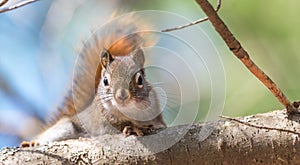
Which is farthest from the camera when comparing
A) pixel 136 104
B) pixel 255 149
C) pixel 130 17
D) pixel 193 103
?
pixel 130 17

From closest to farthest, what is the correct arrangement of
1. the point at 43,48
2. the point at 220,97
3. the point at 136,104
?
the point at 220,97
the point at 136,104
the point at 43,48

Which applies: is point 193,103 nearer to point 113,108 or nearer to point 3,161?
point 113,108

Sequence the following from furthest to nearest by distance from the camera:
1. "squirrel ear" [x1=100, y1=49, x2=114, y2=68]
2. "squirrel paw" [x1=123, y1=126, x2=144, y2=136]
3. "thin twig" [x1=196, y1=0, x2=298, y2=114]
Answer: "squirrel ear" [x1=100, y1=49, x2=114, y2=68] < "squirrel paw" [x1=123, y1=126, x2=144, y2=136] < "thin twig" [x1=196, y1=0, x2=298, y2=114]

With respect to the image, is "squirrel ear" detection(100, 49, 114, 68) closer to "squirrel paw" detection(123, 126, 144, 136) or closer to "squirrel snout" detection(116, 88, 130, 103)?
"squirrel snout" detection(116, 88, 130, 103)

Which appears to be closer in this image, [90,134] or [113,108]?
[113,108]

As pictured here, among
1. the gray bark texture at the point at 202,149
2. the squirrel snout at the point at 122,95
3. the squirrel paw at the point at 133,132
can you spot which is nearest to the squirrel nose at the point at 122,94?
the squirrel snout at the point at 122,95

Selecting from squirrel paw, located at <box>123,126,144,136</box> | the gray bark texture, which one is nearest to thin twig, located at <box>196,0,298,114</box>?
the gray bark texture

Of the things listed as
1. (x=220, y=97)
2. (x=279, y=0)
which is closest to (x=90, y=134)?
(x=220, y=97)

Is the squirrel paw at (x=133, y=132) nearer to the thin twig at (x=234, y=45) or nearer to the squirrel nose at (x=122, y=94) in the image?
the squirrel nose at (x=122, y=94)
